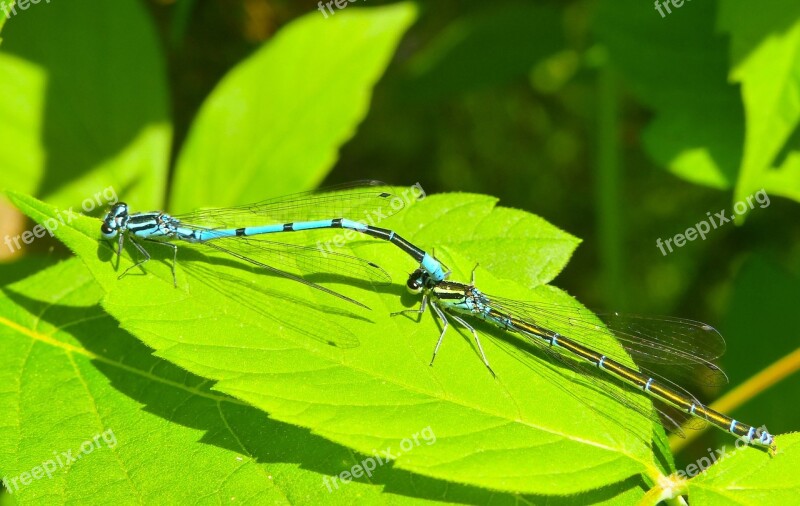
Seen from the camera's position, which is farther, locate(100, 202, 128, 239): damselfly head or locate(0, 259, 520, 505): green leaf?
locate(100, 202, 128, 239): damselfly head

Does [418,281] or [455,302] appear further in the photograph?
[455,302]

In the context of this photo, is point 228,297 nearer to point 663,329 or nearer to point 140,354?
point 140,354

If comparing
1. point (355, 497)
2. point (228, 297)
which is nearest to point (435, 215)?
point (228, 297)

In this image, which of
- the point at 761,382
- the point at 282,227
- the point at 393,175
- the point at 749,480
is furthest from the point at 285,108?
the point at 749,480

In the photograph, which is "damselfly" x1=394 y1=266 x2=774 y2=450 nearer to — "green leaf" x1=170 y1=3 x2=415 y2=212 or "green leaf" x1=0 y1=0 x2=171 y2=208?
"green leaf" x1=170 y1=3 x2=415 y2=212

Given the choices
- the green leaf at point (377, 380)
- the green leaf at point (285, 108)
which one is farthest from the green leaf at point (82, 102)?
the green leaf at point (377, 380)

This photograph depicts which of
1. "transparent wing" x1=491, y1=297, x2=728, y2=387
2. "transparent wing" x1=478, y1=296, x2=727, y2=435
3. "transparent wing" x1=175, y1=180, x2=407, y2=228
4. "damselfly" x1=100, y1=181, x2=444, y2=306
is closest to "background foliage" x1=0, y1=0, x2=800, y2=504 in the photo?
"damselfly" x1=100, y1=181, x2=444, y2=306

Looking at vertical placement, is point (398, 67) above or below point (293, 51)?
above

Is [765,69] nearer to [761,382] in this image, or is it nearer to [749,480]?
[761,382]
